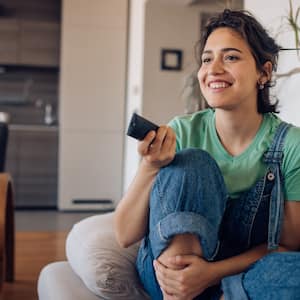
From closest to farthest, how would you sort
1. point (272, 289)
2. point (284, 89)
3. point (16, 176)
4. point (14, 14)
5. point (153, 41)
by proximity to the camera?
1. point (272, 289)
2. point (284, 89)
3. point (153, 41)
4. point (16, 176)
5. point (14, 14)

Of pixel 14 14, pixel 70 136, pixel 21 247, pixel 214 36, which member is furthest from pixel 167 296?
pixel 14 14

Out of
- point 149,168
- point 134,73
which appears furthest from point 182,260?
point 134,73

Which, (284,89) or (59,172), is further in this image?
(59,172)

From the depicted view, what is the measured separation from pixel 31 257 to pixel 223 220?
1.91 m

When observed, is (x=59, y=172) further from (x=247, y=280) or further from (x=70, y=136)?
(x=247, y=280)

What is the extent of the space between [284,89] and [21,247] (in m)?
1.99

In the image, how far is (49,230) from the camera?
12.7 feet

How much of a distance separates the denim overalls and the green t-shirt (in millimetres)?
22

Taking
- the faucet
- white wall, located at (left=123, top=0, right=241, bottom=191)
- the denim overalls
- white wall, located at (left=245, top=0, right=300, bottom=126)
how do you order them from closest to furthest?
the denim overalls < white wall, located at (left=245, top=0, right=300, bottom=126) < white wall, located at (left=123, top=0, right=241, bottom=191) < the faucet

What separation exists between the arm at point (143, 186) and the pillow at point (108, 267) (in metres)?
0.13

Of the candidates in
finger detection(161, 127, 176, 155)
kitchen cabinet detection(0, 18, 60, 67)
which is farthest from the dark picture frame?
finger detection(161, 127, 176, 155)

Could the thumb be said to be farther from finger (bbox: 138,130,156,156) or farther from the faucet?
the faucet

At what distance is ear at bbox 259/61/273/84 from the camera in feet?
4.52

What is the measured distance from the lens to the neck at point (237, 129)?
137cm
